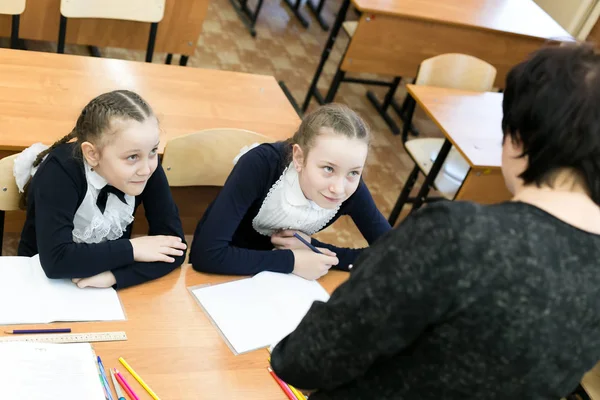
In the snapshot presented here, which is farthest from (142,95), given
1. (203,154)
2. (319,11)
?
(319,11)

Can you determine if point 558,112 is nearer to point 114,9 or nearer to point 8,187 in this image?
point 8,187

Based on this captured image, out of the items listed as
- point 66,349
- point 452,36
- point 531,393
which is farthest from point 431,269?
point 452,36

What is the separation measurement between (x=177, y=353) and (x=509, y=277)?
2.65 feet

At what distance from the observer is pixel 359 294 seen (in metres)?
0.77

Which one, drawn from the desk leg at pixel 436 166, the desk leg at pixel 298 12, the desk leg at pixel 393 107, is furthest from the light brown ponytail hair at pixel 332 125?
the desk leg at pixel 298 12

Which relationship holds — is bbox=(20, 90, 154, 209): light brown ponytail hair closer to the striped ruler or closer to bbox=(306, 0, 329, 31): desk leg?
the striped ruler

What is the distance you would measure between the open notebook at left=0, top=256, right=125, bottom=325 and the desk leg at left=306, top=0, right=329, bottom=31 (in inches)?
166

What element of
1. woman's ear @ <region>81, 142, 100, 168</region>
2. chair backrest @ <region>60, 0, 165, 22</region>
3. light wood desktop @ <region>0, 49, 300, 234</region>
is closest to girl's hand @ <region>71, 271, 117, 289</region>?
woman's ear @ <region>81, 142, 100, 168</region>

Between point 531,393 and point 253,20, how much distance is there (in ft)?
14.4

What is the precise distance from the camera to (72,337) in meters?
1.24

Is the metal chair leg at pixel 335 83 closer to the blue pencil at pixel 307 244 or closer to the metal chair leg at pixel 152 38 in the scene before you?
the metal chair leg at pixel 152 38

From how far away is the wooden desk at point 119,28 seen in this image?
3127 mm

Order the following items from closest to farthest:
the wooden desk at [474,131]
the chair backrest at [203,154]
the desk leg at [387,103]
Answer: the chair backrest at [203,154] → the wooden desk at [474,131] → the desk leg at [387,103]

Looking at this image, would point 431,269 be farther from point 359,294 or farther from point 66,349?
point 66,349
